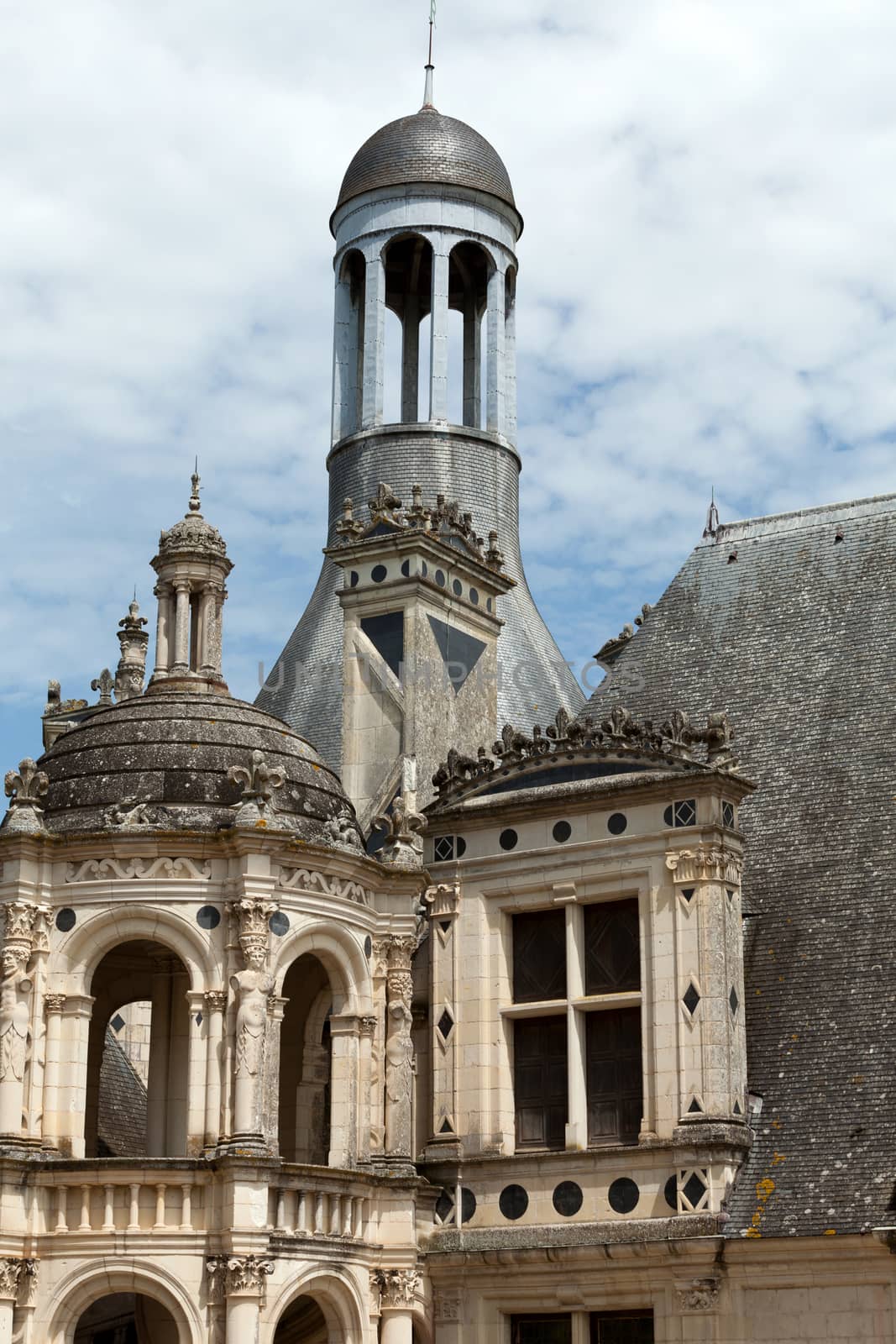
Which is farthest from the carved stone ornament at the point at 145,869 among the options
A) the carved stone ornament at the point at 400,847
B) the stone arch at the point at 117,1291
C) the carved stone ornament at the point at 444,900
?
the stone arch at the point at 117,1291

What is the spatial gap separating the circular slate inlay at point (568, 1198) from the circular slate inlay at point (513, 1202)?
488mm

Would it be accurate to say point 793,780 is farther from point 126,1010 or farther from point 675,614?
point 126,1010

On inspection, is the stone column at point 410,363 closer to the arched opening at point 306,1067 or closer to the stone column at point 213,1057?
the arched opening at point 306,1067

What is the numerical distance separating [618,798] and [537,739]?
1.77 metres

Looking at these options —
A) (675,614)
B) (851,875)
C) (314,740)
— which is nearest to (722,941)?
(851,875)

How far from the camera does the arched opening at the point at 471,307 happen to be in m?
45.5

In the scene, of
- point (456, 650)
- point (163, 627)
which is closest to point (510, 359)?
point (456, 650)

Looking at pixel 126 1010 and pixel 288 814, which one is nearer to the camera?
pixel 288 814

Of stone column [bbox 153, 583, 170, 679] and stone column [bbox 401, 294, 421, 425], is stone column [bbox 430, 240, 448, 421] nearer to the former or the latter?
stone column [bbox 401, 294, 421, 425]

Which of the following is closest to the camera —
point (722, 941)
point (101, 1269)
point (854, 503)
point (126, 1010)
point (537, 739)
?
point (101, 1269)

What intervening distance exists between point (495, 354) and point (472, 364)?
1.27 metres

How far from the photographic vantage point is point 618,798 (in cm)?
3059

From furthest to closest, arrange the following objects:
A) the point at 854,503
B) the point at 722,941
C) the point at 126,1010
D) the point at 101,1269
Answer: the point at 126,1010 < the point at 854,503 < the point at 722,941 < the point at 101,1269

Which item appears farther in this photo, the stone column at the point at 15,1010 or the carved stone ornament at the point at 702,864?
the carved stone ornament at the point at 702,864
